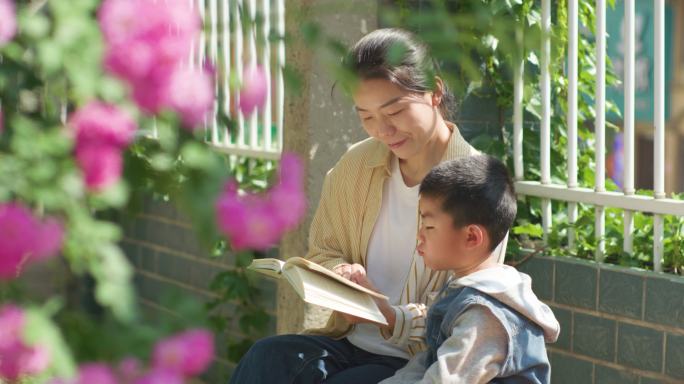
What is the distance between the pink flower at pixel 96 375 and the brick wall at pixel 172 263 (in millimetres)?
3518

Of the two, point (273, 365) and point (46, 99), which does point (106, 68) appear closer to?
point (46, 99)

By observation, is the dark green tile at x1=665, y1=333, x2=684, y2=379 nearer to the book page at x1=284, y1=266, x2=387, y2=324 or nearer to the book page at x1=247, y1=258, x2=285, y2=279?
the book page at x1=284, y1=266, x2=387, y2=324

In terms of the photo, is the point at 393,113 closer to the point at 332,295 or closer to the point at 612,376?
the point at 332,295

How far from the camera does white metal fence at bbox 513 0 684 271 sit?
305cm

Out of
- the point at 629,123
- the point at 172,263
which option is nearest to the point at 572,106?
the point at 629,123

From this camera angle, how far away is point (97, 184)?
Result: 92 centimetres

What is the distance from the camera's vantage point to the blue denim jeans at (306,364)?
2.65 metres

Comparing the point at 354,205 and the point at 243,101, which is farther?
the point at 354,205

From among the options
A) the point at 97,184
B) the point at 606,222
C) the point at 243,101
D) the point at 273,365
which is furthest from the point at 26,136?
the point at 606,222

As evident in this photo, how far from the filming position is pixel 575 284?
3219mm

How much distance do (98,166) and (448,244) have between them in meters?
1.65

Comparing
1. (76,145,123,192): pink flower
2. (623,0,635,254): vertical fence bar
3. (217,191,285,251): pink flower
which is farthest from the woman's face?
(76,145,123,192): pink flower

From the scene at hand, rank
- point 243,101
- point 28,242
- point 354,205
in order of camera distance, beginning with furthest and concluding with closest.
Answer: point 354,205, point 243,101, point 28,242

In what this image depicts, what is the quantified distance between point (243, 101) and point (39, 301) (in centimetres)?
27
